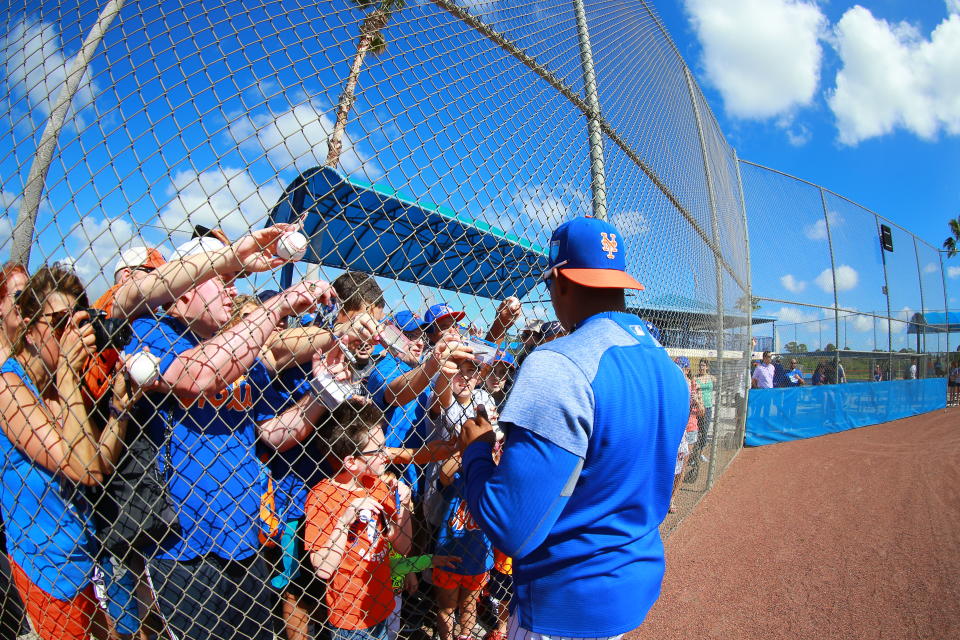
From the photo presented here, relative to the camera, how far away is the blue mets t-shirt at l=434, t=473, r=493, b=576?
2.26 meters

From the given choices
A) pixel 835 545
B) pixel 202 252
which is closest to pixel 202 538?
pixel 202 252

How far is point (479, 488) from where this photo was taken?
1.33m

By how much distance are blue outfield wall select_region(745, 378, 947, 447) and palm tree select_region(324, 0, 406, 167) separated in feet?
32.5

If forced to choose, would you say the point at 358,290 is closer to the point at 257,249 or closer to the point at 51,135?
the point at 257,249

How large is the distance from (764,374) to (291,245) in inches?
442

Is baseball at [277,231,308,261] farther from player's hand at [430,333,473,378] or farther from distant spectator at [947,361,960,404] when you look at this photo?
distant spectator at [947,361,960,404]

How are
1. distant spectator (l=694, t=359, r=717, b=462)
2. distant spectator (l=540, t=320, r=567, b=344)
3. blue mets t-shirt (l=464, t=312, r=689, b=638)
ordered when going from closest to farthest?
blue mets t-shirt (l=464, t=312, r=689, b=638) → distant spectator (l=540, t=320, r=567, b=344) → distant spectator (l=694, t=359, r=717, b=462)

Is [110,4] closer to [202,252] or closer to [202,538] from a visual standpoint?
[202,252]

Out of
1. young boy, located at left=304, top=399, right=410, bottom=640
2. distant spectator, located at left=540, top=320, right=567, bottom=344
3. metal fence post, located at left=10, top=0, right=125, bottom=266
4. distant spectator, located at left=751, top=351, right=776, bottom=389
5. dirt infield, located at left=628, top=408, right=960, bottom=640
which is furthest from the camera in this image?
distant spectator, located at left=751, top=351, right=776, bottom=389

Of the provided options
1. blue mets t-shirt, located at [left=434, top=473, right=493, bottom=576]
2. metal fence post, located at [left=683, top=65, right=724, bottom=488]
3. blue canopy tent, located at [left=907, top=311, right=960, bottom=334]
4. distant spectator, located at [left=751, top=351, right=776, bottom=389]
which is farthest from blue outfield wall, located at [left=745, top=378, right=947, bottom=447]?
blue mets t-shirt, located at [left=434, top=473, right=493, bottom=576]

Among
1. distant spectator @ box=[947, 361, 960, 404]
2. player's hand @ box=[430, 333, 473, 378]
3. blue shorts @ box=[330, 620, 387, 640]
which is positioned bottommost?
blue shorts @ box=[330, 620, 387, 640]

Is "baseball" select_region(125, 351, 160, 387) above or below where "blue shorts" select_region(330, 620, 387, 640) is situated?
above

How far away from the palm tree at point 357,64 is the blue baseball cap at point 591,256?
0.73 metres

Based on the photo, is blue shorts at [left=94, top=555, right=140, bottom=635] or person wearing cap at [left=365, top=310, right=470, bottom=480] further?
person wearing cap at [left=365, top=310, right=470, bottom=480]
